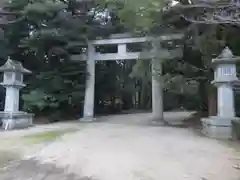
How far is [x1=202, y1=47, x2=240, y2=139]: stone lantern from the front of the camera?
22.4 ft

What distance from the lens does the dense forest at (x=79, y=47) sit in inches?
332

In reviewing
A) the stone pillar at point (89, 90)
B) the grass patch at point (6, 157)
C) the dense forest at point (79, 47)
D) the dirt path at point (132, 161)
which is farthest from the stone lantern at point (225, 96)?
the stone pillar at point (89, 90)

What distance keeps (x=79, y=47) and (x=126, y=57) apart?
238 centimetres

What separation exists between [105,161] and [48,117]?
8.46m

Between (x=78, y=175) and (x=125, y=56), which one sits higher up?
(x=125, y=56)

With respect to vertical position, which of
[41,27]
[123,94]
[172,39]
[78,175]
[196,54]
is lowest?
[78,175]

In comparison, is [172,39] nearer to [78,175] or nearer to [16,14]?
[16,14]

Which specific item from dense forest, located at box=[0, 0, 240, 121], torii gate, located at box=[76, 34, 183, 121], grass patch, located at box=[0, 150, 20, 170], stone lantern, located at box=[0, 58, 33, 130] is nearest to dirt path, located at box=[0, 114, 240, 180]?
grass patch, located at box=[0, 150, 20, 170]

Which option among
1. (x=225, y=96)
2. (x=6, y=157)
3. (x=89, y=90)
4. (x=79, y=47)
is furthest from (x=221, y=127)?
(x=79, y=47)

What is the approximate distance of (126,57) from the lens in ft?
40.5

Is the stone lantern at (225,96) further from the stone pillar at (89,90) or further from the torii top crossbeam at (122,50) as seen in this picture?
the stone pillar at (89,90)

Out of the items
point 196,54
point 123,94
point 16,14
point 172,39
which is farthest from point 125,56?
point 123,94

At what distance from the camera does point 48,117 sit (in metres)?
12.3

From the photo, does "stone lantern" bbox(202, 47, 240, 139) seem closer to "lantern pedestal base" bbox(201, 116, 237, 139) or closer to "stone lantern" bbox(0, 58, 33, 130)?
"lantern pedestal base" bbox(201, 116, 237, 139)
